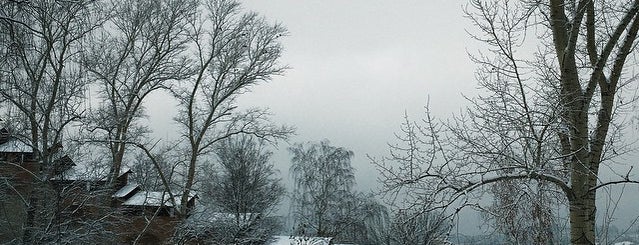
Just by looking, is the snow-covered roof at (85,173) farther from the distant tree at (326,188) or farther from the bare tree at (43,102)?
the distant tree at (326,188)

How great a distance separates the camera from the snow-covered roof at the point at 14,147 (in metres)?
12.4

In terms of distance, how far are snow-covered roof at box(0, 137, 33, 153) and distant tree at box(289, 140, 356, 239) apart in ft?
52.1

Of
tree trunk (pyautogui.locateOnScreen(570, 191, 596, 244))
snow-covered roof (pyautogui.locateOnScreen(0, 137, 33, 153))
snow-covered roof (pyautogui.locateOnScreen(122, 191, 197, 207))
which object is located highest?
snow-covered roof (pyautogui.locateOnScreen(0, 137, 33, 153))

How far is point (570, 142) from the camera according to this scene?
549 cm

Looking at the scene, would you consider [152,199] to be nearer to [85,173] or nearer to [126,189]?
[126,189]

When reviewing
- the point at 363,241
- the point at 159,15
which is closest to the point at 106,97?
the point at 159,15

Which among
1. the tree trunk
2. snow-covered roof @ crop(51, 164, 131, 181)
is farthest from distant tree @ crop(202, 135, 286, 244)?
the tree trunk

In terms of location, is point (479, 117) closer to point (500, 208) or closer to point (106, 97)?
point (500, 208)

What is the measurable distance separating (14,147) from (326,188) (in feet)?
61.8

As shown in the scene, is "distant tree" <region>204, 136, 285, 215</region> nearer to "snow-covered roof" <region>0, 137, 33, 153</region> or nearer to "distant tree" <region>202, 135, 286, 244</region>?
"distant tree" <region>202, 135, 286, 244</region>

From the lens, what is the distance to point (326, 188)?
29.8m

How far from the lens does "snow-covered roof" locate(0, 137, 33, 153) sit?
488 inches

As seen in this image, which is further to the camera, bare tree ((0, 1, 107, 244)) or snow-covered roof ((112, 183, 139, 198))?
snow-covered roof ((112, 183, 139, 198))

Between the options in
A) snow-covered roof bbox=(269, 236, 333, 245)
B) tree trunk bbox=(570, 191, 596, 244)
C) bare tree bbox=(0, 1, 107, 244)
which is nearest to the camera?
tree trunk bbox=(570, 191, 596, 244)
